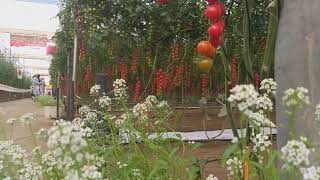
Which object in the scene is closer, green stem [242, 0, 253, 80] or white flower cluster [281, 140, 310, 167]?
white flower cluster [281, 140, 310, 167]

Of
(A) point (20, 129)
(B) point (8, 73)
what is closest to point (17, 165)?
(A) point (20, 129)

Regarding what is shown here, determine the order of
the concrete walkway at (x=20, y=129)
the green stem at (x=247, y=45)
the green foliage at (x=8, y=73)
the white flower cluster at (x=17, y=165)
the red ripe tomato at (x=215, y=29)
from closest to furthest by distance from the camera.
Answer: the white flower cluster at (x=17, y=165), the red ripe tomato at (x=215, y=29), the green stem at (x=247, y=45), the concrete walkway at (x=20, y=129), the green foliage at (x=8, y=73)

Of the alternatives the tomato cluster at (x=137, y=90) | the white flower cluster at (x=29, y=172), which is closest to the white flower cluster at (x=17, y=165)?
the white flower cluster at (x=29, y=172)

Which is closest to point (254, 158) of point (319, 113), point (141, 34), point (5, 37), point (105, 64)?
point (319, 113)

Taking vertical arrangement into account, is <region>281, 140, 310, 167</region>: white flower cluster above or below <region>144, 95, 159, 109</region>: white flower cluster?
below

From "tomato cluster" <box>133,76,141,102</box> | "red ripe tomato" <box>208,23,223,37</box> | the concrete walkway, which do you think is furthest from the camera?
"tomato cluster" <box>133,76,141,102</box>

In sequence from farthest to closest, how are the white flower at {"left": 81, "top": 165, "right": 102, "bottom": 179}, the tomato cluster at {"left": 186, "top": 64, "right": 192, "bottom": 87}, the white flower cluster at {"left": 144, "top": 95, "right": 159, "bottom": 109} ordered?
the tomato cluster at {"left": 186, "top": 64, "right": 192, "bottom": 87} → the white flower cluster at {"left": 144, "top": 95, "right": 159, "bottom": 109} → the white flower at {"left": 81, "top": 165, "right": 102, "bottom": 179}

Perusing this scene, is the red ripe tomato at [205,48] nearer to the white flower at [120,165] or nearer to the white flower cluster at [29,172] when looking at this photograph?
the white flower at [120,165]

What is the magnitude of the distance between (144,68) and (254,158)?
12.9ft

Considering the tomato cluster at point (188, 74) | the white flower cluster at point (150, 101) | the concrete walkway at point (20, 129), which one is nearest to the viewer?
the white flower cluster at point (150, 101)

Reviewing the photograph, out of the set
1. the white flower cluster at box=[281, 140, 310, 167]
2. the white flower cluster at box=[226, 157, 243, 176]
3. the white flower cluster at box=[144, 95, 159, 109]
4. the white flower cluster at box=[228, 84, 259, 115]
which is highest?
the white flower cluster at box=[228, 84, 259, 115]

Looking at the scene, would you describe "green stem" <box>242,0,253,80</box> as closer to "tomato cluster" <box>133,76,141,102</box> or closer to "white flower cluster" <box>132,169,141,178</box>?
"white flower cluster" <box>132,169,141,178</box>

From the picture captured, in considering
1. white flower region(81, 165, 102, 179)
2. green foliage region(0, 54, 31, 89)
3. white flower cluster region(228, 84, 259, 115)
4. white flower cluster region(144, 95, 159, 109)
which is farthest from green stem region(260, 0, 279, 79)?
green foliage region(0, 54, 31, 89)

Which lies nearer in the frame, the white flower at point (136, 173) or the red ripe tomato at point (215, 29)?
the red ripe tomato at point (215, 29)
